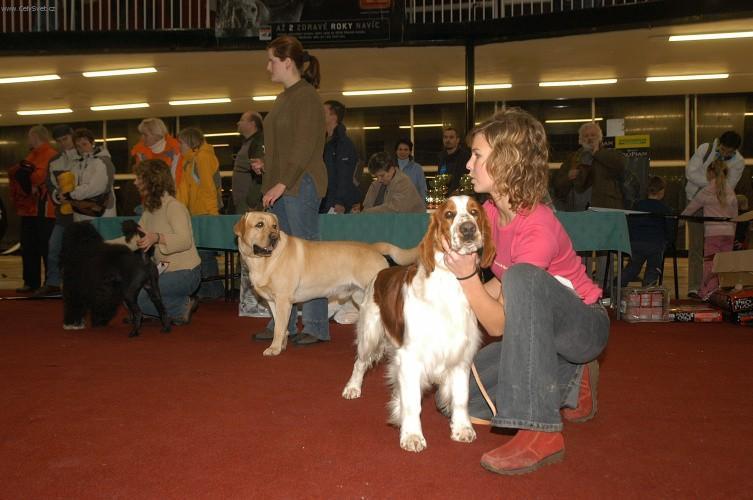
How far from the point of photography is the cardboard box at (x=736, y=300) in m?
5.81

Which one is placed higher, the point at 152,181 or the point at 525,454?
the point at 152,181

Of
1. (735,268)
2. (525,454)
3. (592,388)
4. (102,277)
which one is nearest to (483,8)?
(735,268)

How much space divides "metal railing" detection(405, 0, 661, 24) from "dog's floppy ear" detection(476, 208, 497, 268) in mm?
7013

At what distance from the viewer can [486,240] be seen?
2.45 metres

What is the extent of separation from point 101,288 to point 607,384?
3.68 metres

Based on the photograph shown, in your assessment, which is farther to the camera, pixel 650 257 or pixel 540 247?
pixel 650 257

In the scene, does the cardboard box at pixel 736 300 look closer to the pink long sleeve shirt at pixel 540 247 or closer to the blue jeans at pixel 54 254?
the pink long sleeve shirt at pixel 540 247

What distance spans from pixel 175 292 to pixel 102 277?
64 centimetres

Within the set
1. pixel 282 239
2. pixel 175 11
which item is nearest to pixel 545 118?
pixel 175 11

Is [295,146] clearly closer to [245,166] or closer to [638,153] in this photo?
[245,166]

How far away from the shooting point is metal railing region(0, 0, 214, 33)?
31.8ft

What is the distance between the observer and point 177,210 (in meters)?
5.50

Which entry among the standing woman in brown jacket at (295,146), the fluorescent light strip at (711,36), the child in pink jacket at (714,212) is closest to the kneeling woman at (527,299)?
the standing woman in brown jacket at (295,146)

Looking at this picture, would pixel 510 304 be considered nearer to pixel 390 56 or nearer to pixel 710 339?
pixel 710 339
